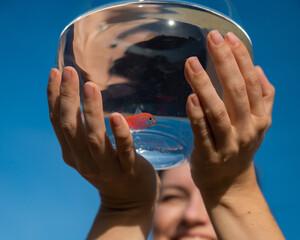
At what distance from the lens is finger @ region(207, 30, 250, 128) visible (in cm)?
69

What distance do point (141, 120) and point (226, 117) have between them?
0.21 metres

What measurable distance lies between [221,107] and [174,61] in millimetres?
160

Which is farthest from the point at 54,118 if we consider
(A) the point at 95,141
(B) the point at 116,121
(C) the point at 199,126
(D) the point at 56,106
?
(C) the point at 199,126

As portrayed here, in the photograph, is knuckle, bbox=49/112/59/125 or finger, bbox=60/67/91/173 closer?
finger, bbox=60/67/91/173

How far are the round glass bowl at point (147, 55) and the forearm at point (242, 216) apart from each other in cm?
25

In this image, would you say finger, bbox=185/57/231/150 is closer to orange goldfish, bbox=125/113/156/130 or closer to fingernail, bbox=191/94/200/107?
fingernail, bbox=191/94/200/107

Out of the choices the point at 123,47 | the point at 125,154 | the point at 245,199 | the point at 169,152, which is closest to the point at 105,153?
the point at 125,154

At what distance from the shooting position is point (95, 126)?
2.51 ft

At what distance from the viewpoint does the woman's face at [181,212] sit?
1.56 m

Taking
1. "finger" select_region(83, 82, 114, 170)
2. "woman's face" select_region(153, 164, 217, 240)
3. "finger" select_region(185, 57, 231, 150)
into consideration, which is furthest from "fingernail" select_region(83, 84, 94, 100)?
"woman's face" select_region(153, 164, 217, 240)

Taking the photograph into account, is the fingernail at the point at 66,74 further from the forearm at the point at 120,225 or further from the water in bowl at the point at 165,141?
the forearm at the point at 120,225

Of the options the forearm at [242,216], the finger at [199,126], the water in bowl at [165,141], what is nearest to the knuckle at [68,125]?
the water in bowl at [165,141]

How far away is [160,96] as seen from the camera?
0.65 meters

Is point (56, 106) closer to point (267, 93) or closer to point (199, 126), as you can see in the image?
point (199, 126)
